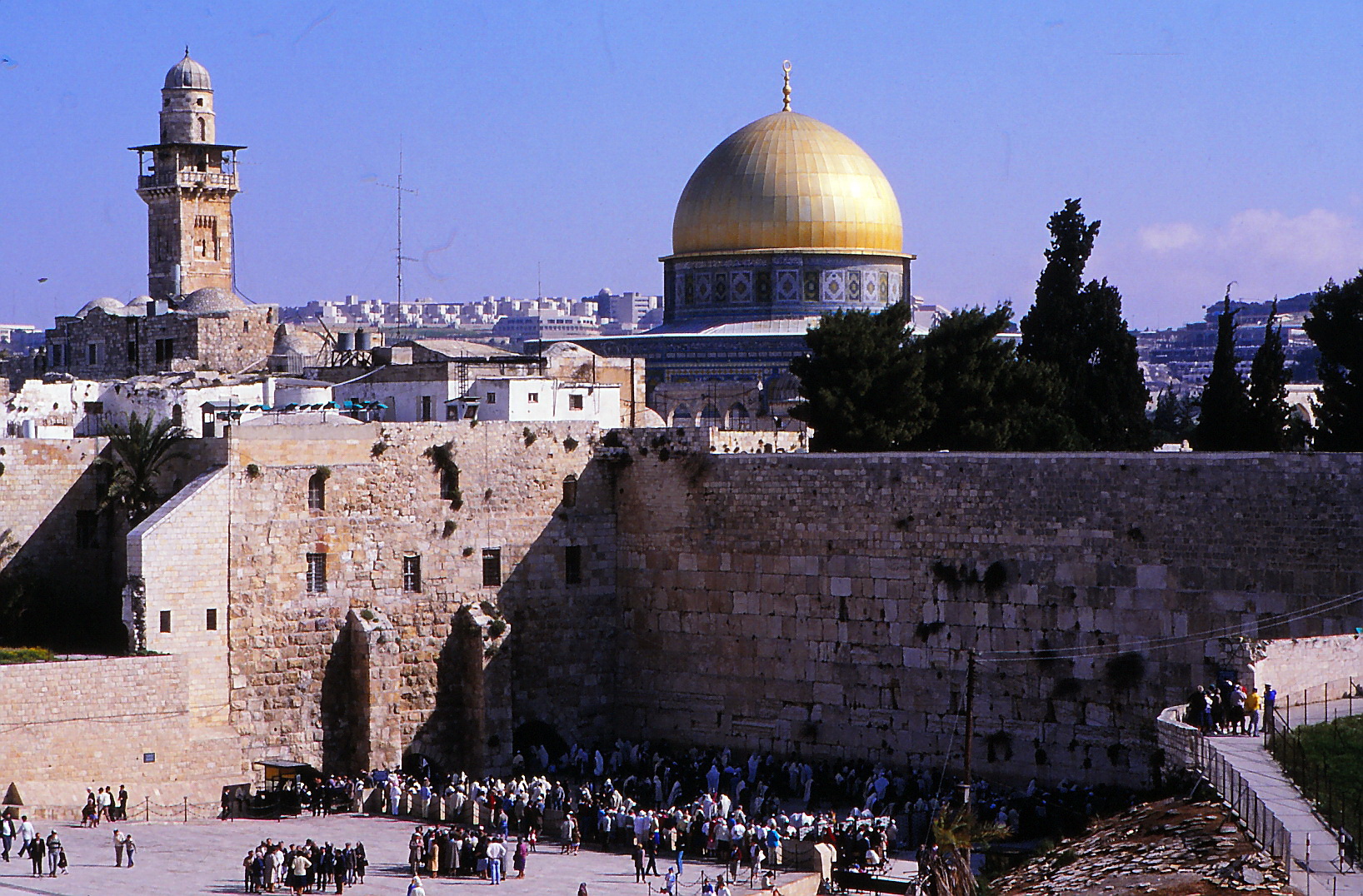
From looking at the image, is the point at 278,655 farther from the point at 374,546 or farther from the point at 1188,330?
the point at 1188,330

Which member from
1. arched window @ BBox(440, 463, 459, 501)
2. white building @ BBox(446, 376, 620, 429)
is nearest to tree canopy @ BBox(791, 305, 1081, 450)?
white building @ BBox(446, 376, 620, 429)

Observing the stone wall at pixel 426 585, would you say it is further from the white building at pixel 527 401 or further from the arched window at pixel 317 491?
the white building at pixel 527 401

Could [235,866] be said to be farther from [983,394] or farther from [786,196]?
[786,196]

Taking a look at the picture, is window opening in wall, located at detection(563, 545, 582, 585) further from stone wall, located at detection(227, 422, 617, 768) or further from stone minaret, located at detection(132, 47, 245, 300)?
stone minaret, located at detection(132, 47, 245, 300)

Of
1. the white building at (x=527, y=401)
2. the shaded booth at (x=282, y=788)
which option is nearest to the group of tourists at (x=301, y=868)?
the shaded booth at (x=282, y=788)

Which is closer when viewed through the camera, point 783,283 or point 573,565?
point 573,565

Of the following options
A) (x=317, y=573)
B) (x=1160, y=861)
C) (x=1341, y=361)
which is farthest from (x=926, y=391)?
(x=1160, y=861)

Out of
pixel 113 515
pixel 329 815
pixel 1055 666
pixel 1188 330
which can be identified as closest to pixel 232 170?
pixel 113 515

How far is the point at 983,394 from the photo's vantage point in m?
29.4

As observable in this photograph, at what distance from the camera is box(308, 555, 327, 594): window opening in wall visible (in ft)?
83.9

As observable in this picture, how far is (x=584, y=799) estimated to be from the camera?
23172 millimetres

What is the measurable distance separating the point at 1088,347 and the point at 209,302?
672 inches

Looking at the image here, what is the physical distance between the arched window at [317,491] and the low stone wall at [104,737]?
2808 mm

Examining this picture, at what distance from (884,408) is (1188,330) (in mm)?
129102
